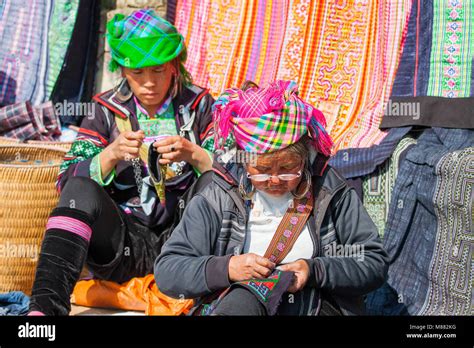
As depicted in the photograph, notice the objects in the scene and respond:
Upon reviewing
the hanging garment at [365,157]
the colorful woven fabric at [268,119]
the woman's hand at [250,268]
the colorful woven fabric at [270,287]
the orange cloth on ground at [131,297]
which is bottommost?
the orange cloth on ground at [131,297]

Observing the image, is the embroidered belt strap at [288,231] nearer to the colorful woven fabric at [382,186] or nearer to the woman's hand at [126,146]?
the woman's hand at [126,146]

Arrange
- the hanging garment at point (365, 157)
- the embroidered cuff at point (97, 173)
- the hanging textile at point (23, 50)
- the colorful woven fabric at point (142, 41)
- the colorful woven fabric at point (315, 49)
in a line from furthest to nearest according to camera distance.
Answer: the hanging textile at point (23, 50) < the colorful woven fabric at point (315, 49) < the hanging garment at point (365, 157) < the colorful woven fabric at point (142, 41) < the embroidered cuff at point (97, 173)

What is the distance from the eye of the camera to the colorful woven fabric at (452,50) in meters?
4.50

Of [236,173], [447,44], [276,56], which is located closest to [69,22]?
[276,56]

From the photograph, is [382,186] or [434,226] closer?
[434,226]

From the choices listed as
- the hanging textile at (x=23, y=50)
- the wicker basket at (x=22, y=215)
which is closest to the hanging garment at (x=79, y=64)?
the hanging textile at (x=23, y=50)

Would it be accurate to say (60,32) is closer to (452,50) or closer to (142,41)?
(142,41)

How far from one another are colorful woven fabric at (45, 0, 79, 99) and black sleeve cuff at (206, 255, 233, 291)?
9.89 ft

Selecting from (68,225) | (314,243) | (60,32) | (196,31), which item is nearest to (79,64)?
(60,32)

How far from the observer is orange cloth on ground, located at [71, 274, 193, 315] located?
12.7 ft

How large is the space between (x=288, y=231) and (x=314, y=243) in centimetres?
11

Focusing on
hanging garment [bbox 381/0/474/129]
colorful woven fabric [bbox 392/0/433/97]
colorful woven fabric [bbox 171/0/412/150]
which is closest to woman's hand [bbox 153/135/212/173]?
colorful woven fabric [bbox 171/0/412/150]

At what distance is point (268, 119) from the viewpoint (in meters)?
2.95

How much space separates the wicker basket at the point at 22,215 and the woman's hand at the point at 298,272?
5.62 ft
